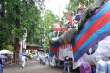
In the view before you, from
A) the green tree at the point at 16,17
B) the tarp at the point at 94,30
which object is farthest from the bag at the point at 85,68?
the green tree at the point at 16,17

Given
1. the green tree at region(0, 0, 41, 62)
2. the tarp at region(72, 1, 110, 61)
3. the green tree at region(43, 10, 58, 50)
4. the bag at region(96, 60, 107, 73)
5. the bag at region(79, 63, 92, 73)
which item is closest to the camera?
the bag at region(96, 60, 107, 73)

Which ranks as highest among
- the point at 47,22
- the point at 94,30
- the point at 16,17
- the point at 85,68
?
the point at 47,22

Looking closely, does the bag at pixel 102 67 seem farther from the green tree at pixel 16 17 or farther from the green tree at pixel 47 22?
the green tree at pixel 47 22

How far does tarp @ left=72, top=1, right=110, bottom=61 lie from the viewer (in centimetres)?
1594

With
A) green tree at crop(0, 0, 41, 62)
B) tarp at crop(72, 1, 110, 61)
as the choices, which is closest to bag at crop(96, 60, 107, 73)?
tarp at crop(72, 1, 110, 61)

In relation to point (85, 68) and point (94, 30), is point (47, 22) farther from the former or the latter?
point (94, 30)

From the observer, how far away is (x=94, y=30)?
54.4ft

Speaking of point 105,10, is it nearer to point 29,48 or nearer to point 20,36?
point 20,36

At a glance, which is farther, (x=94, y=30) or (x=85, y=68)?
(x=85, y=68)

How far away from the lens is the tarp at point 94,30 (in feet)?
52.3

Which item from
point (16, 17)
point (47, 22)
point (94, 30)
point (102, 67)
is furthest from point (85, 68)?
point (47, 22)

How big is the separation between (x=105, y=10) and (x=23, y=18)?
23.9 meters

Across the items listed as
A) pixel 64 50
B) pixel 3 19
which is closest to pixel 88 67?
pixel 64 50

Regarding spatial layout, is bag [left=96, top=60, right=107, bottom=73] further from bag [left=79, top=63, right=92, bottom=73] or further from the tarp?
bag [left=79, top=63, right=92, bottom=73]
